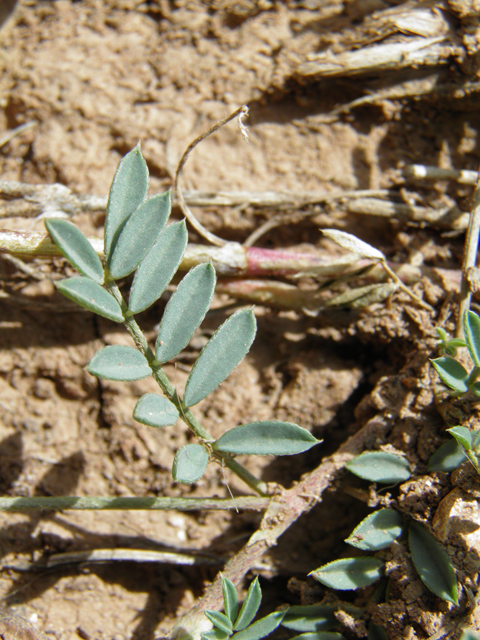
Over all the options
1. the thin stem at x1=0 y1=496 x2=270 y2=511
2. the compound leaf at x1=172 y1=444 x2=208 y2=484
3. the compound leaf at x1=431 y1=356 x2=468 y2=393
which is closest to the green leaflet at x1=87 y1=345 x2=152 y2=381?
the compound leaf at x1=172 y1=444 x2=208 y2=484

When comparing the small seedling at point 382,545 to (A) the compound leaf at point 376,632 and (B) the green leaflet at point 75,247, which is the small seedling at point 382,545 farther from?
(B) the green leaflet at point 75,247

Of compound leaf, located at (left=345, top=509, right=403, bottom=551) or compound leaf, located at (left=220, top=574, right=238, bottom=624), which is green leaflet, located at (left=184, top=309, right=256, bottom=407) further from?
compound leaf, located at (left=345, top=509, right=403, bottom=551)

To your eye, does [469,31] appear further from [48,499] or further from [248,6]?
[48,499]

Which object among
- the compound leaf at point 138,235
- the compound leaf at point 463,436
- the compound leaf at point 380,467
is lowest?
the compound leaf at point 380,467

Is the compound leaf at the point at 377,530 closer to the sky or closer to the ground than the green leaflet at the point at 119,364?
closer to the ground

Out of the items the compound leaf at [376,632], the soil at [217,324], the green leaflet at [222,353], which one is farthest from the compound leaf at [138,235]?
the compound leaf at [376,632]

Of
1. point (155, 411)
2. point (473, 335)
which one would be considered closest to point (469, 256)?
point (473, 335)

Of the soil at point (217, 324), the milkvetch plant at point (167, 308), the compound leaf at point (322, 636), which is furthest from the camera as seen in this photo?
the soil at point (217, 324)
